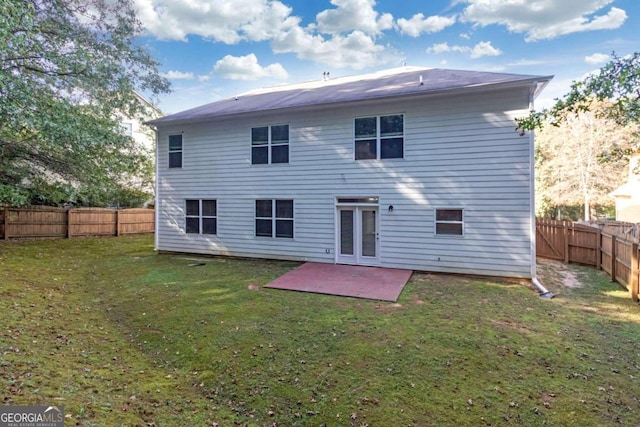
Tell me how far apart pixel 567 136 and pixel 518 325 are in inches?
903

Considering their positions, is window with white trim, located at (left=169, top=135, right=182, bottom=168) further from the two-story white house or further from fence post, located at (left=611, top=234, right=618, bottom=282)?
fence post, located at (left=611, top=234, right=618, bottom=282)

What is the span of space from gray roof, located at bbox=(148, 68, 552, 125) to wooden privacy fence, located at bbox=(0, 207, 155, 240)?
7.74 metres

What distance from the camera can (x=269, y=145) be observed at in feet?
36.1

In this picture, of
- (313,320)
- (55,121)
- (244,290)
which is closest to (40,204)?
(55,121)

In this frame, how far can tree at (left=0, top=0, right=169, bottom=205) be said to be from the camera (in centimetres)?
650

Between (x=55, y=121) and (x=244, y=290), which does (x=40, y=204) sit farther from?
(x=244, y=290)

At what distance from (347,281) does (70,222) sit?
48.6 ft

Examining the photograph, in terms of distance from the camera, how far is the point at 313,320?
5.82 meters

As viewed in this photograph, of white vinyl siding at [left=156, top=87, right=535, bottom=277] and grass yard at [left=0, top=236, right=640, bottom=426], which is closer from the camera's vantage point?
grass yard at [left=0, top=236, right=640, bottom=426]

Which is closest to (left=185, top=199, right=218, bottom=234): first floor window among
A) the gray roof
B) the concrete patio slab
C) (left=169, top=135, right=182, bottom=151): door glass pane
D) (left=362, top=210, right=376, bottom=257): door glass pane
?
(left=169, top=135, right=182, bottom=151): door glass pane

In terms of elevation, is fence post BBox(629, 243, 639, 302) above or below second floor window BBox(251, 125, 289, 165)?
below

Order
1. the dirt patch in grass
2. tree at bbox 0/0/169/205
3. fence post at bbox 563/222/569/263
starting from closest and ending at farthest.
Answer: tree at bbox 0/0/169/205 → the dirt patch in grass → fence post at bbox 563/222/569/263

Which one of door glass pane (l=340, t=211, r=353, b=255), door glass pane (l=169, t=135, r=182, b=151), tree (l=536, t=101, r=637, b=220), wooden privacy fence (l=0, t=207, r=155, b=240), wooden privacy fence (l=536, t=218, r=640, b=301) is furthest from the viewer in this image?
tree (l=536, t=101, r=637, b=220)

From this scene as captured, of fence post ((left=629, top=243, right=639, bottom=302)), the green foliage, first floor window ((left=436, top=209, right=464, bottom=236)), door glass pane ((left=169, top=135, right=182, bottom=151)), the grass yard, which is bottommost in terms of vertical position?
the grass yard
